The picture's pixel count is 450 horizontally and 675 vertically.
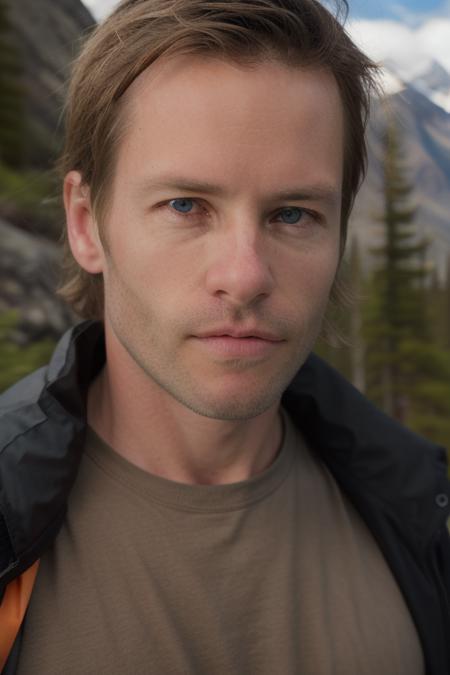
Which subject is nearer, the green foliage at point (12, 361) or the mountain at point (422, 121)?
the mountain at point (422, 121)

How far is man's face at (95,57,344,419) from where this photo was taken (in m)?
2.30

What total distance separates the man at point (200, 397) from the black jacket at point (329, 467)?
10 millimetres

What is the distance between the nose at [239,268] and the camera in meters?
2.26

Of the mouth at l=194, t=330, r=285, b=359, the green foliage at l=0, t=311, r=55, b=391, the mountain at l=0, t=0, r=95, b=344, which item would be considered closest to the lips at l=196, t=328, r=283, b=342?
the mouth at l=194, t=330, r=285, b=359

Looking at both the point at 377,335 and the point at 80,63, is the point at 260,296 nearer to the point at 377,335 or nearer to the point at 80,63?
the point at 80,63

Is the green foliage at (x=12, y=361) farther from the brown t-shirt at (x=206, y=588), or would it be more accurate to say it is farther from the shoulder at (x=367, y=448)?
the brown t-shirt at (x=206, y=588)

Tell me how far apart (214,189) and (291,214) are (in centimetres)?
30

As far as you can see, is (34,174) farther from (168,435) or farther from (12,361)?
Answer: (168,435)

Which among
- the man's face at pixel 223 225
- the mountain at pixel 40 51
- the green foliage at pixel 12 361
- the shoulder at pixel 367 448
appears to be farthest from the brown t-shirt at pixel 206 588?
the mountain at pixel 40 51

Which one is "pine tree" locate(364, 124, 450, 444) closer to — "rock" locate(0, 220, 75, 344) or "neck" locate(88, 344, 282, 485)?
"rock" locate(0, 220, 75, 344)

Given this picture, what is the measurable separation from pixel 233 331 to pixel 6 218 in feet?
32.2

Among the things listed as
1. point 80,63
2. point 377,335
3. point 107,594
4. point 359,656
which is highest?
point 80,63

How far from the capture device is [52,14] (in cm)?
3809

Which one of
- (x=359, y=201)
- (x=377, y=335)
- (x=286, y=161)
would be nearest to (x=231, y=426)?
(x=286, y=161)
